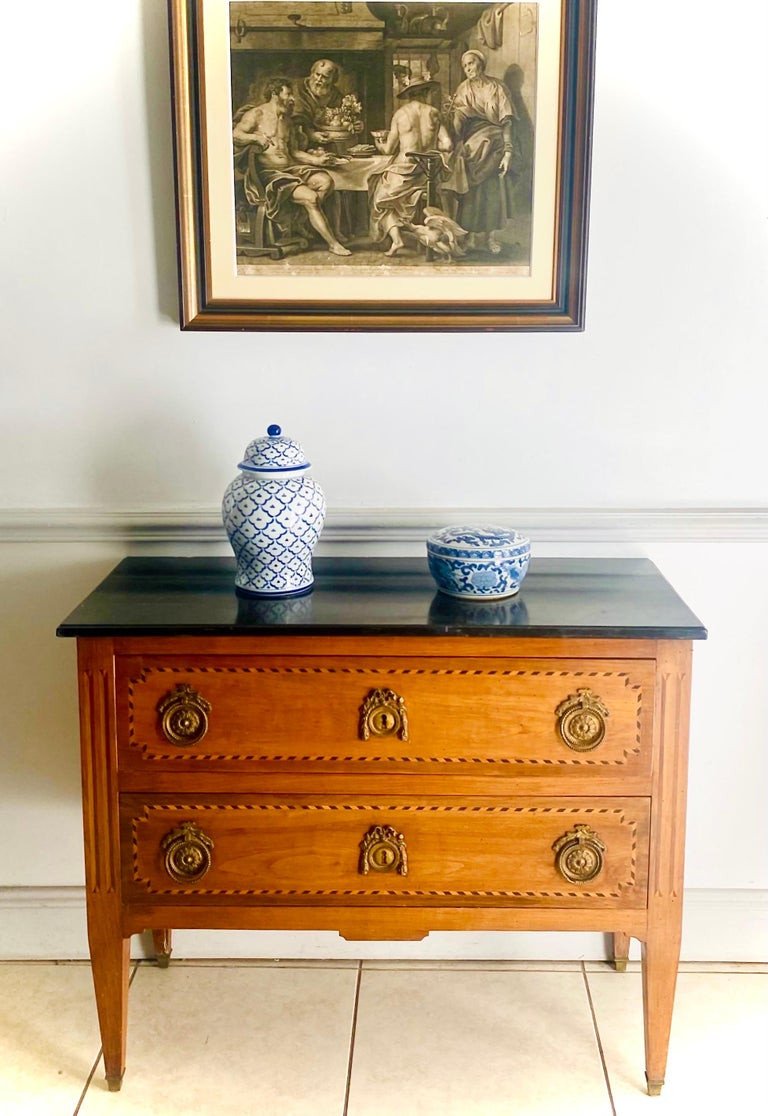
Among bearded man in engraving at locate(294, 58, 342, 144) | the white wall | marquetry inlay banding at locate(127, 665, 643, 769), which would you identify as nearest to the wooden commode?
marquetry inlay banding at locate(127, 665, 643, 769)

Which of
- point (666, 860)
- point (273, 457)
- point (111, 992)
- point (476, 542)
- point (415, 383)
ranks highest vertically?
point (415, 383)

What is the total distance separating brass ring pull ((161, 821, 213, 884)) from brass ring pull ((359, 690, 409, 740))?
34 cm

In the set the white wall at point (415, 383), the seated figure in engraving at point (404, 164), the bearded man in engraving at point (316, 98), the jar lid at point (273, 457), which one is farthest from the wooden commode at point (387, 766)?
the bearded man in engraving at point (316, 98)

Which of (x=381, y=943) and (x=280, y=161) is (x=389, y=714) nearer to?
(x=381, y=943)

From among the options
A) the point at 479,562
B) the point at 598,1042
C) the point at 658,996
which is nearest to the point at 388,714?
the point at 479,562

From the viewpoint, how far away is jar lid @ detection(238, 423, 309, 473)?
204 cm

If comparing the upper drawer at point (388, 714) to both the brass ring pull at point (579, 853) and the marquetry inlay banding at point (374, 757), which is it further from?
the brass ring pull at point (579, 853)

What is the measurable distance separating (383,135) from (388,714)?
3.61 feet

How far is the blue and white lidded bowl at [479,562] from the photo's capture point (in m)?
1.99

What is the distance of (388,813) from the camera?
1.99 metres

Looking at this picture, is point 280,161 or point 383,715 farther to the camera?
point 280,161

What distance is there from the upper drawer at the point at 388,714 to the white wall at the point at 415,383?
493 millimetres

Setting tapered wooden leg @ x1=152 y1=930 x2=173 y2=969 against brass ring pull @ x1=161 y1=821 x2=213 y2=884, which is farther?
tapered wooden leg @ x1=152 y1=930 x2=173 y2=969

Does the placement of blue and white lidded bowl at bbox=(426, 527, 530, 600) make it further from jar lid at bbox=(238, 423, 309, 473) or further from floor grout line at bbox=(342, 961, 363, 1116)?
floor grout line at bbox=(342, 961, 363, 1116)
